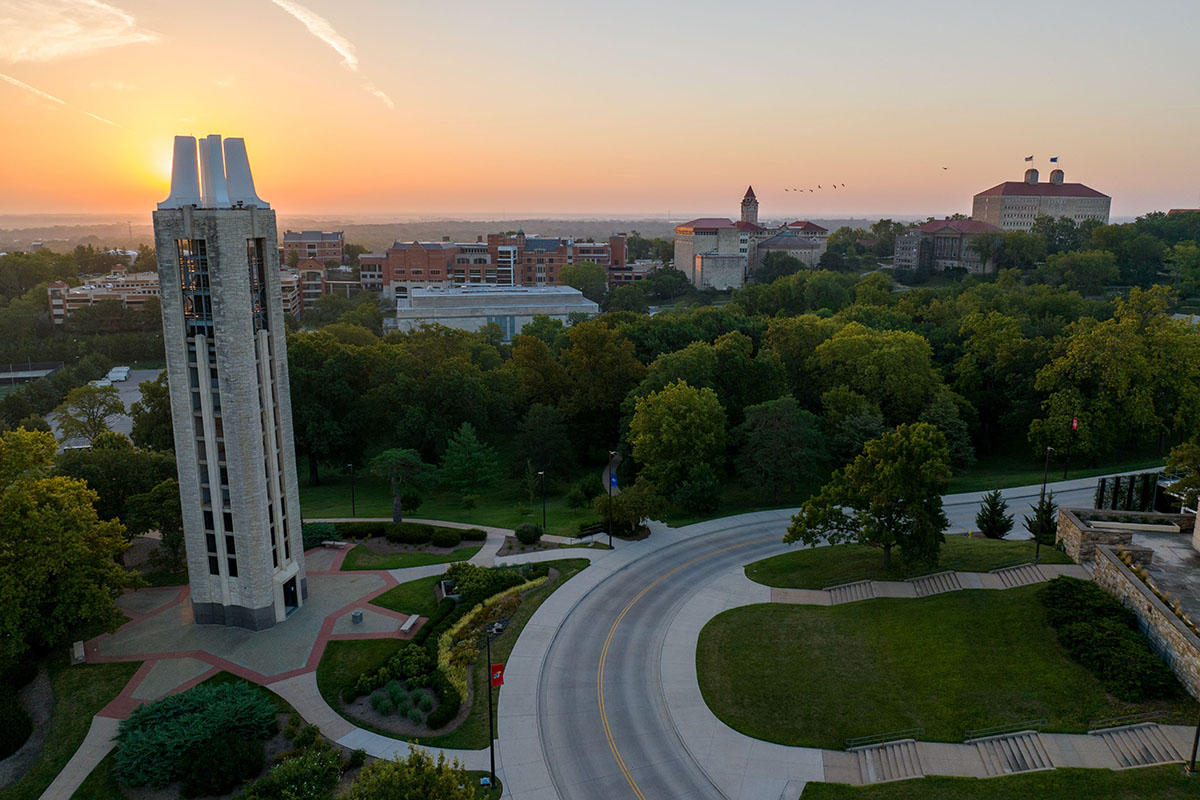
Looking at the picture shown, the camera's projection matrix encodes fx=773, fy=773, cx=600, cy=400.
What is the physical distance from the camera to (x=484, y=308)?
121625 mm

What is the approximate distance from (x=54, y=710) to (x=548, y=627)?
2041 cm

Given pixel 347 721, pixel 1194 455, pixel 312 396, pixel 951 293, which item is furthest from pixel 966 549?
pixel 951 293

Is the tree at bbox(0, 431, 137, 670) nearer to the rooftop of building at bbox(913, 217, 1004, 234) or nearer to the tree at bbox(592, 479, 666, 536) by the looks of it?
the tree at bbox(592, 479, 666, 536)

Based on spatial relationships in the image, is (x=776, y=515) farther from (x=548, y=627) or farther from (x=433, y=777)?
(x=433, y=777)

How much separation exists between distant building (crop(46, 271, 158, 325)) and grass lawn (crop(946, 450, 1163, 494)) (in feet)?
429

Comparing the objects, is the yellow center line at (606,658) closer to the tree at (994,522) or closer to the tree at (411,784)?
the tree at (411,784)

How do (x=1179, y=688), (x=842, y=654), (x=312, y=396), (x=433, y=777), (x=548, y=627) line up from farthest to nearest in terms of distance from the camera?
(x=312, y=396) < (x=548, y=627) < (x=842, y=654) < (x=1179, y=688) < (x=433, y=777)

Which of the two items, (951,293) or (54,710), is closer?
(54,710)

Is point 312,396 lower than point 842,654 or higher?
higher

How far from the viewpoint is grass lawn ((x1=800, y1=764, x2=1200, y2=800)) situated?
24.2 meters

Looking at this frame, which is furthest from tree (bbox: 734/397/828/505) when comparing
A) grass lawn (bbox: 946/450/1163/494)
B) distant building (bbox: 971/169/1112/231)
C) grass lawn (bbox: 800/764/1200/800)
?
distant building (bbox: 971/169/1112/231)

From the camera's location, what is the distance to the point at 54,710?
30.7 metres

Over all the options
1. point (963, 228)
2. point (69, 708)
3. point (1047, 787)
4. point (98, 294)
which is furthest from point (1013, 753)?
point (963, 228)

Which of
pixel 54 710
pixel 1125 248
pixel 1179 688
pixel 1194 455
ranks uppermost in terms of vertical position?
pixel 1125 248
